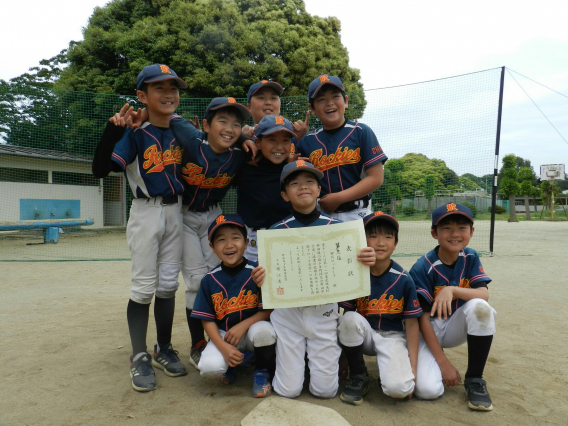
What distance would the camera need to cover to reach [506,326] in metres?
3.46

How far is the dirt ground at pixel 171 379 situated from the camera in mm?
2026

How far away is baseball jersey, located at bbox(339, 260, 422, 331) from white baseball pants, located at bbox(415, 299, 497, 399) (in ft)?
0.51

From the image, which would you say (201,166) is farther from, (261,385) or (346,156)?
(261,385)

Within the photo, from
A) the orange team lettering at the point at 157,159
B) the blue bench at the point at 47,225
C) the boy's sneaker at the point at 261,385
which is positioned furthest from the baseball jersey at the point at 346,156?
the blue bench at the point at 47,225

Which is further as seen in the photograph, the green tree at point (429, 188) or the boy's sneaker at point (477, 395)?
the green tree at point (429, 188)

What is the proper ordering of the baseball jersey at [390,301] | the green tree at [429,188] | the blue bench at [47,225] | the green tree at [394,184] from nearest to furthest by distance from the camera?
the baseball jersey at [390,301], the blue bench at [47,225], the green tree at [394,184], the green tree at [429,188]

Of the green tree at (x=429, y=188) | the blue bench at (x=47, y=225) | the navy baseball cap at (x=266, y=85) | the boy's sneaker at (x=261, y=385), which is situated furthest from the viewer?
the green tree at (x=429, y=188)

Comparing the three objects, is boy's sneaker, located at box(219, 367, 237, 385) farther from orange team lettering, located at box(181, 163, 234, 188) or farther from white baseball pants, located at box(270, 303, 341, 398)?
orange team lettering, located at box(181, 163, 234, 188)

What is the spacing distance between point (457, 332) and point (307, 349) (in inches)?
36.6

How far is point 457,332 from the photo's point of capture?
2.38m

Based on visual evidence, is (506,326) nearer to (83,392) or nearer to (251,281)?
(251,281)

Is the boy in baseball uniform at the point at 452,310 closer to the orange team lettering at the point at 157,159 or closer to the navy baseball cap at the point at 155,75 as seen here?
the orange team lettering at the point at 157,159

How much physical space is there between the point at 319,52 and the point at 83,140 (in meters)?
7.43

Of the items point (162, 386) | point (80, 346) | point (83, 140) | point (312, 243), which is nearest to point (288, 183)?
point (312, 243)
